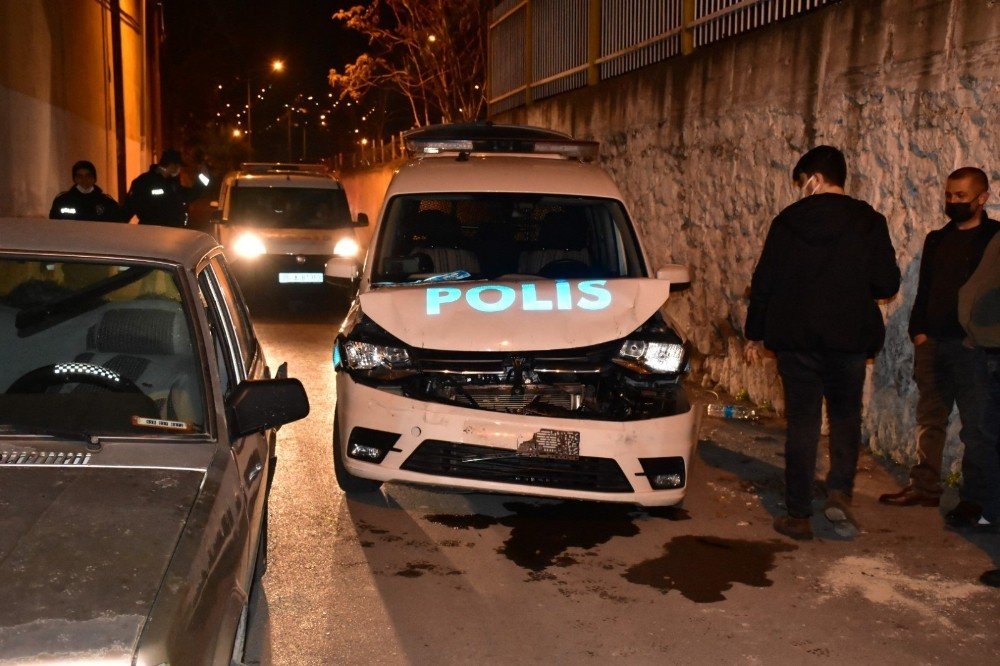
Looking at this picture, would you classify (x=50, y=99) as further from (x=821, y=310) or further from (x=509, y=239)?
(x=821, y=310)

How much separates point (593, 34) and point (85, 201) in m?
6.40

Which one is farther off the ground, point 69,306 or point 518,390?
point 69,306

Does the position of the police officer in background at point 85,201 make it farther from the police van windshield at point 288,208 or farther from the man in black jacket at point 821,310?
the man in black jacket at point 821,310

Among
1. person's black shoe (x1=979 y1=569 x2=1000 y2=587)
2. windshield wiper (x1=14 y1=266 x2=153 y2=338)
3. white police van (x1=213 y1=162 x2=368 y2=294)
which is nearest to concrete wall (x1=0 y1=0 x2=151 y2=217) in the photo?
white police van (x1=213 y1=162 x2=368 y2=294)

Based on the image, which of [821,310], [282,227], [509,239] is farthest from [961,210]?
[282,227]

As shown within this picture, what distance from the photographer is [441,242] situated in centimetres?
747

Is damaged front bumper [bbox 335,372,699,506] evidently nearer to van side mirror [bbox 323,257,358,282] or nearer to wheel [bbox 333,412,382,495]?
wheel [bbox 333,412,382,495]

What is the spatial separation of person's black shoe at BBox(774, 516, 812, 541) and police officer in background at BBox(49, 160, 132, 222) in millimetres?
7650

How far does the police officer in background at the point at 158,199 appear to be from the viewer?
Result: 1303 centimetres

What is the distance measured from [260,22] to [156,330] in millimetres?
54460

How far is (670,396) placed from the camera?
593 centimetres

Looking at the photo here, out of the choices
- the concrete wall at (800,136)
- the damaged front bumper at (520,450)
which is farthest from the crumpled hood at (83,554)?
the concrete wall at (800,136)

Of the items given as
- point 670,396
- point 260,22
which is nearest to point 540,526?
point 670,396

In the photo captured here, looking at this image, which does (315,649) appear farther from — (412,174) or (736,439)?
(736,439)
